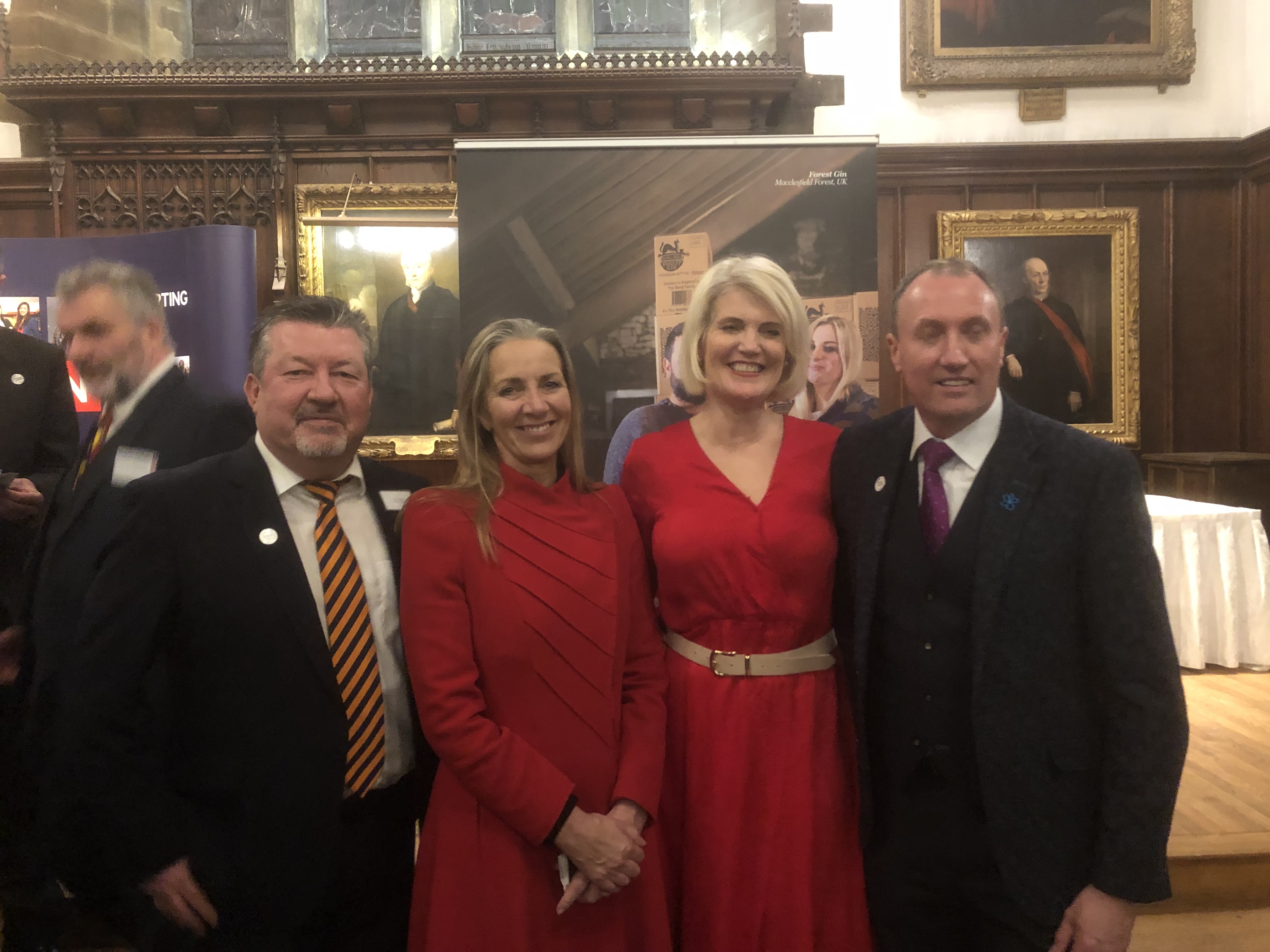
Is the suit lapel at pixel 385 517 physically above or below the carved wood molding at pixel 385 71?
below

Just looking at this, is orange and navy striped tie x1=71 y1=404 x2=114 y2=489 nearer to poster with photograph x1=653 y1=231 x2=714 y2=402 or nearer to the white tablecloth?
poster with photograph x1=653 y1=231 x2=714 y2=402

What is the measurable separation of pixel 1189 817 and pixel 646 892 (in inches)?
100

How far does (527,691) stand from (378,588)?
1.19 ft

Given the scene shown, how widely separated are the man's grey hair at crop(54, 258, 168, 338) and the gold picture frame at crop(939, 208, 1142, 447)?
490 cm

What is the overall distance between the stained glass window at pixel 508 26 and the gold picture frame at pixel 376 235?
3.64 feet

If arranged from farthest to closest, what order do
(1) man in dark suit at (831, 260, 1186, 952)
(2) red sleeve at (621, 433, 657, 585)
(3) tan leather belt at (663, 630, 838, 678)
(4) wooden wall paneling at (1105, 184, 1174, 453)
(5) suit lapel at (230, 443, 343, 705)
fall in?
(4) wooden wall paneling at (1105, 184, 1174, 453) → (2) red sleeve at (621, 433, 657, 585) → (3) tan leather belt at (663, 630, 838, 678) → (5) suit lapel at (230, 443, 343, 705) → (1) man in dark suit at (831, 260, 1186, 952)

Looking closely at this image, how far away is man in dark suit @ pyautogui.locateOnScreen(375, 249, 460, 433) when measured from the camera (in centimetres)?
526

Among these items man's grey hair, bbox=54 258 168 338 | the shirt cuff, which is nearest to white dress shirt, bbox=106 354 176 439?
man's grey hair, bbox=54 258 168 338

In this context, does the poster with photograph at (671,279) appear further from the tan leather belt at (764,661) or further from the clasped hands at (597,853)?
the clasped hands at (597,853)

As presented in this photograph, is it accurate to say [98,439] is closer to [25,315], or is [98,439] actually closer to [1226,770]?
[25,315]

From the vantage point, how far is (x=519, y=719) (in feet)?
4.77

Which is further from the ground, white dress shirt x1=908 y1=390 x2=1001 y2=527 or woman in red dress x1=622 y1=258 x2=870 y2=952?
white dress shirt x1=908 y1=390 x2=1001 y2=527

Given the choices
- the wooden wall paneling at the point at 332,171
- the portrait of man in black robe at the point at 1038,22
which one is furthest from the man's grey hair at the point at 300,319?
the portrait of man in black robe at the point at 1038,22

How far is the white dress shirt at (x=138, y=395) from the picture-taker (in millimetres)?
2102
